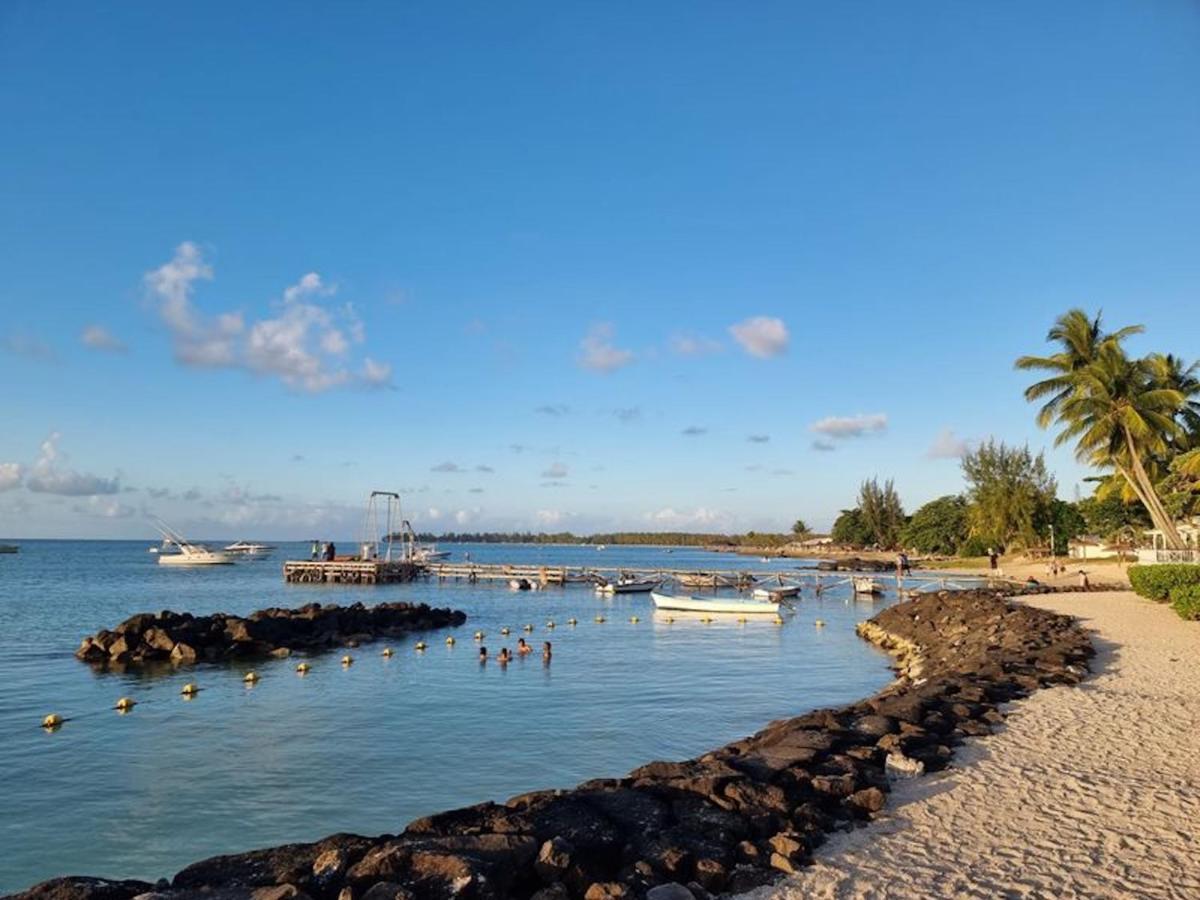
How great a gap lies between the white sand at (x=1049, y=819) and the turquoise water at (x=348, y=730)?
6197mm

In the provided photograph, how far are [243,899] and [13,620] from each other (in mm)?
44860

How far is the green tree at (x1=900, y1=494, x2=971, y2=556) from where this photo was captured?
86.8 metres

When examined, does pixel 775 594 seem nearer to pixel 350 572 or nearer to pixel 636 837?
pixel 350 572

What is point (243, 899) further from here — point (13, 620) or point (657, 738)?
point (13, 620)

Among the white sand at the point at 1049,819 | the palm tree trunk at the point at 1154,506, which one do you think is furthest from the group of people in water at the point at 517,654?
the palm tree trunk at the point at 1154,506

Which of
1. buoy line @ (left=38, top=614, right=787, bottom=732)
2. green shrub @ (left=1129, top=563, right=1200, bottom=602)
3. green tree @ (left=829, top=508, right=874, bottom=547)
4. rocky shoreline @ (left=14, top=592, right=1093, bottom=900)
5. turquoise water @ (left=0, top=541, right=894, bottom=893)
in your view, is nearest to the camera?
rocky shoreline @ (left=14, top=592, right=1093, bottom=900)

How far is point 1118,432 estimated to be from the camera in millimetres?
38062

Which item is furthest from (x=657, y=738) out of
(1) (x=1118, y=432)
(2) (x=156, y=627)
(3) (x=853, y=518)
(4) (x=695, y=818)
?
(3) (x=853, y=518)

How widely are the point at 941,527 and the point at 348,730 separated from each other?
82236mm

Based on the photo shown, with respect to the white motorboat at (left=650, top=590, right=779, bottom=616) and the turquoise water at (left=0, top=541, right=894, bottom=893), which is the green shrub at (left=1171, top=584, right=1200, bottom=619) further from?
the white motorboat at (left=650, top=590, right=779, bottom=616)

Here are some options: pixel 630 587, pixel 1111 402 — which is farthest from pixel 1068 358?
pixel 630 587

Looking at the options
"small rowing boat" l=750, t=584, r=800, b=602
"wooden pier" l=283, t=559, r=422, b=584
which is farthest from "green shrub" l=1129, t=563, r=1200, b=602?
"wooden pier" l=283, t=559, r=422, b=584

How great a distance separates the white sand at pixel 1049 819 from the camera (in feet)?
22.8

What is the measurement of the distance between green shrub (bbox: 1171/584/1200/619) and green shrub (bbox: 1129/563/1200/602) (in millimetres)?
407
